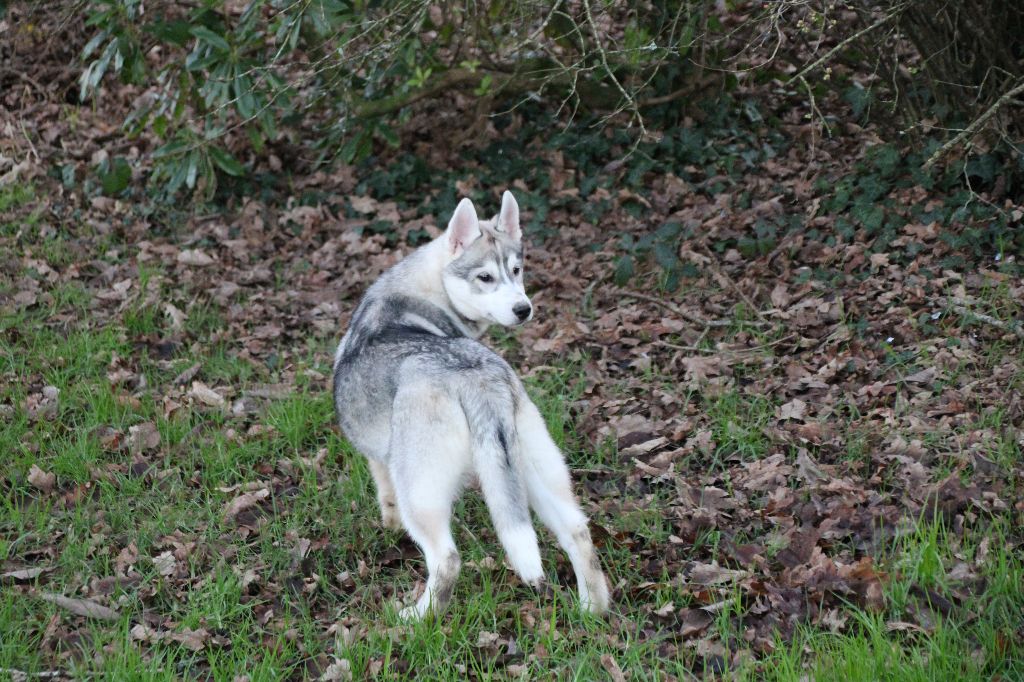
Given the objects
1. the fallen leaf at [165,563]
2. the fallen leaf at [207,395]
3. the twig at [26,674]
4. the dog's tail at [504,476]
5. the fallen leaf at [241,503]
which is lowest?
the fallen leaf at [207,395]

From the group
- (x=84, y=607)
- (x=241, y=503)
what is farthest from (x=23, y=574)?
(x=241, y=503)

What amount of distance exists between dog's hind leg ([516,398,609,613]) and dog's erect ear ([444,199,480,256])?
1207 millimetres

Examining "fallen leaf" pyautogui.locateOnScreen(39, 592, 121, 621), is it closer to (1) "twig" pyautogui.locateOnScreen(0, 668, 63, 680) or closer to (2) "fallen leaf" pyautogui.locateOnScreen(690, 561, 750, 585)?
(1) "twig" pyautogui.locateOnScreen(0, 668, 63, 680)

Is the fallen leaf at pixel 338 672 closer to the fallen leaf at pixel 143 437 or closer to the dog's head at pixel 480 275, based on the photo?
the dog's head at pixel 480 275

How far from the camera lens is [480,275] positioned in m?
4.65

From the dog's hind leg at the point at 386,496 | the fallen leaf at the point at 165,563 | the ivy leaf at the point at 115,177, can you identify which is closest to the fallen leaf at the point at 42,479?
the fallen leaf at the point at 165,563

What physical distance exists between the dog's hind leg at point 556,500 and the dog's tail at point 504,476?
12 centimetres

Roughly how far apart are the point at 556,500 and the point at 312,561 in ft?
3.88

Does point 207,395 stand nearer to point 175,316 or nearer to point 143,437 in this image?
point 143,437

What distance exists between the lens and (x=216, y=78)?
22.7 ft

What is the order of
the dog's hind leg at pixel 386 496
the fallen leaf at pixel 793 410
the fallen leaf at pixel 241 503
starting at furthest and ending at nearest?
1. the fallen leaf at pixel 793 410
2. the fallen leaf at pixel 241 503
3. the dog's hind leg at pixel 386 496

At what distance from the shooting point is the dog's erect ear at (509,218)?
4969 mm

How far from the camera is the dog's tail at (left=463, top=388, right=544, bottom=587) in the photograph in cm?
335

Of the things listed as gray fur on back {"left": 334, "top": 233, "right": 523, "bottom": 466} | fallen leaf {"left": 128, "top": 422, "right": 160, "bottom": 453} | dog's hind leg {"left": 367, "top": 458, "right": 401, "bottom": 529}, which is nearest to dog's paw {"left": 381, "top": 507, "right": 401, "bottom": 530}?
dog's hind leg {"left": 367, "top": 458, "right": 401, "bottom": 529}
